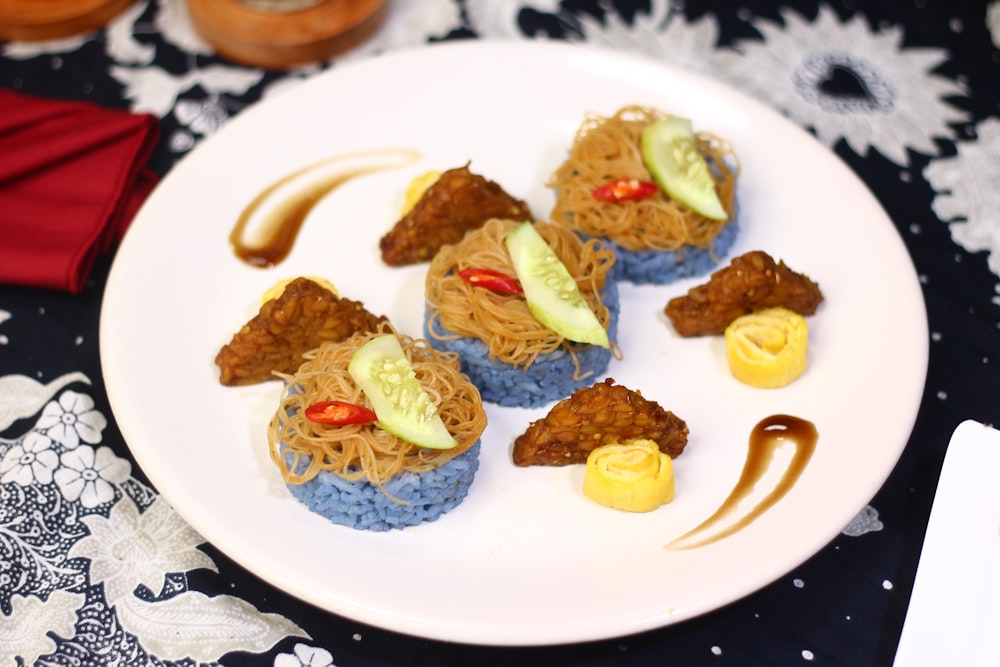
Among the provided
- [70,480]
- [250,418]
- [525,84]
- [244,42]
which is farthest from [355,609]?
[244,42]

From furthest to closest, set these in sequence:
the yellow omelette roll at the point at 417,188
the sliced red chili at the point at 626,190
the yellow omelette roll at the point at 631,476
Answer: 1. the yellow omelette roll at the point at 417,188
2. the sliced red chili at the point at 626,190
3. the yellow omelette roll at the point at 631,476

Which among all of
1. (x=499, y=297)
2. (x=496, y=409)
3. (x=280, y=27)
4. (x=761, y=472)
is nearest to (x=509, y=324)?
(x=499, y=297)

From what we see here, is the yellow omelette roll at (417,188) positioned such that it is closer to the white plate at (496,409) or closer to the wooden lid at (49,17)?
the white plate at (496,409)

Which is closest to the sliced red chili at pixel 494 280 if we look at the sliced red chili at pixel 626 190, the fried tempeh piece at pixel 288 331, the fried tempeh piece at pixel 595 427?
the fried tempeh piece at pixel 288 331

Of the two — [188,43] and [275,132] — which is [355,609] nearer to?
[275,132]

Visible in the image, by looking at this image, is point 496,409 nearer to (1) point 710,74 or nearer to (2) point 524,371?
(2) point 524,371

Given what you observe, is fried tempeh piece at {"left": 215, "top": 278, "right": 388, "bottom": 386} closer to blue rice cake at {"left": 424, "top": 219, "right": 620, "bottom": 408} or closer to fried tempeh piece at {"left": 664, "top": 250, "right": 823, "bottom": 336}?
blue rice cake at {"left": 424, "top": 219, "right": 620, "bottom": 408}
